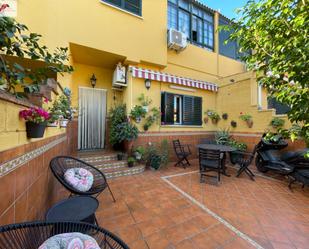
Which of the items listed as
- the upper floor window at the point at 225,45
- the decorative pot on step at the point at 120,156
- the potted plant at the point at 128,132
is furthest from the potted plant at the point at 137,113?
the upper floor window at the point at 225,45

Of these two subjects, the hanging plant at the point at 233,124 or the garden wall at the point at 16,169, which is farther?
the hanging plant at the point at 233,124

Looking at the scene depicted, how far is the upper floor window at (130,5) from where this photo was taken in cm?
591

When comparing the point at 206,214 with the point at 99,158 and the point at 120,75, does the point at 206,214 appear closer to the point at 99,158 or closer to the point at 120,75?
the point at 99,158

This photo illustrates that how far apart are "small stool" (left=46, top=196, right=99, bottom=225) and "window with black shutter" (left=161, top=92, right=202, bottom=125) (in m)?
5.20

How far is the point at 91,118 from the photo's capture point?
6719 millimetres

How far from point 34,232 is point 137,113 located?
494cm

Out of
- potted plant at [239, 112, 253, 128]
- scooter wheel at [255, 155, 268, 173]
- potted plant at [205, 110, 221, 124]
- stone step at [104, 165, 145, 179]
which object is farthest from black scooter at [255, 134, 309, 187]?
stone step at [104, 165, 145, 179]

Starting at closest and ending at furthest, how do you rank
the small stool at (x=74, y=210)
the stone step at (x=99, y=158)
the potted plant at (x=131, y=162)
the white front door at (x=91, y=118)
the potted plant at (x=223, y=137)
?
the small stool at (x=74, y=210) < the stone step at (x=99, y=158) < the potted plant at (x=131, y=162) < the white front door at (x=91, y=118) < the potted plant at (x=223, y=137)

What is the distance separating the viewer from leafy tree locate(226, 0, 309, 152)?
1591 millimetres

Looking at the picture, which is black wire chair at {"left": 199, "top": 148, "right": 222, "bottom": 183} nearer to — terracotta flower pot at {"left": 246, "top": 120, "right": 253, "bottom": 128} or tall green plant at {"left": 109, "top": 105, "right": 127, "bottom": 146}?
tall green plant at {"left": 109, "top": 105, "right": 127, "bottom": 146}

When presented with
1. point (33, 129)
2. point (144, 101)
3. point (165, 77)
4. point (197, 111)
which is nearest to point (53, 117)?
point (33, 129)

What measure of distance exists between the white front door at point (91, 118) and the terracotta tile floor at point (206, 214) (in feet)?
8.44

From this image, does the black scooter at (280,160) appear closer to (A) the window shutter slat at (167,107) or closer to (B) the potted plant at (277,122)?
(B) the potted plant at (277,122)

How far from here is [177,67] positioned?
791cm
